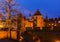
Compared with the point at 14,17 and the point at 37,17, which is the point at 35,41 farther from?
the point at 37,17

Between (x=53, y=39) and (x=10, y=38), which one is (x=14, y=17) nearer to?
(x=10, y=38)

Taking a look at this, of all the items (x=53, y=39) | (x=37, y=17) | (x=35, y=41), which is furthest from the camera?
(x=37, y=17)

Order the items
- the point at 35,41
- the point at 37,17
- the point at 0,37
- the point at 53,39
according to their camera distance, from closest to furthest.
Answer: the point at 35,41 → the point at 53,39 → the point at 0,37 → the point at 37,17

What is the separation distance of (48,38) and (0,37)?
11.6 m

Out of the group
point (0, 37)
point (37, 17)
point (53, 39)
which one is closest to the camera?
point (53, 39)

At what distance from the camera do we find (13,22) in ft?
92.3

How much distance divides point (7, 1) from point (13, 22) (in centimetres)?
Answer: 280

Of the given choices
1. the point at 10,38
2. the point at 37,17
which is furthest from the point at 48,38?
the point at 37,17

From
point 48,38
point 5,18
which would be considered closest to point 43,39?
point 48,38

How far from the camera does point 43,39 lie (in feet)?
54.4

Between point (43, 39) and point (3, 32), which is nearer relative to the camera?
point (43, 39)

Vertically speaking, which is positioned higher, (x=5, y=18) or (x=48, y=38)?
(x=5, y=18)

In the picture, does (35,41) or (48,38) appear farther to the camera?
(48,38)

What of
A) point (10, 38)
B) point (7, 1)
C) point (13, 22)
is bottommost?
point (10, 38)
